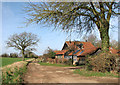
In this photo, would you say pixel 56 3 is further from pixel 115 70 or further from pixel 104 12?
pixel 115 70

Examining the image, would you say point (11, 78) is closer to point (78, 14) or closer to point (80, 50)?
point (78, 14)

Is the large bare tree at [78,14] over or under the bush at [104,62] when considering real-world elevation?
over

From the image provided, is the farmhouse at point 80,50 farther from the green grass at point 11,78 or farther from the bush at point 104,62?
the green grass at point 11,78

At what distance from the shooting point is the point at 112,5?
10.8m

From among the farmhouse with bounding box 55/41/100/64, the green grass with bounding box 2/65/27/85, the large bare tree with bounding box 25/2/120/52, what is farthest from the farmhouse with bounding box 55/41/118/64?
the green grass with bounding box 2/65/27/85

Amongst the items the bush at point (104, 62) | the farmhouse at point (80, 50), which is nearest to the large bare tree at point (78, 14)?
the bush at point (104, 62)

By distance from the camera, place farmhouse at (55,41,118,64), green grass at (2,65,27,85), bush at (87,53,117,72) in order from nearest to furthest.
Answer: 1. green grass at (2,65,27,85)
2. bush at (87,53,117,72)
3. farmhouse at (55,41,118,64)

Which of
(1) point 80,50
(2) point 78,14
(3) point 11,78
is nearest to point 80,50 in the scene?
(1) point 80,50

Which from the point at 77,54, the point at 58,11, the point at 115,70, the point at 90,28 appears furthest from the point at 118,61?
the point at 77,54

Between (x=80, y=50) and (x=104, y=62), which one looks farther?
(x=80, y=50)

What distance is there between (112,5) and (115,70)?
612cm

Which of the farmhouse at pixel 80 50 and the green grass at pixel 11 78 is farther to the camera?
the farmhouse at pixel 80 50

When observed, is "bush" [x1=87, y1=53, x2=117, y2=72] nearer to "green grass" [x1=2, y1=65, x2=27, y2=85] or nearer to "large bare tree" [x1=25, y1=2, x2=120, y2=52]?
"large bare tree" [x1=25, y1=2, x2=120, y2=52]

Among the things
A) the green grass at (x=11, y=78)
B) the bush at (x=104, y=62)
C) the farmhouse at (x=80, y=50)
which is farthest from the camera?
the farmhouse at (x=80, y=50)
